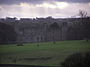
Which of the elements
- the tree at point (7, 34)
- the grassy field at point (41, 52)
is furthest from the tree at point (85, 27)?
the tree at point (7, 34)

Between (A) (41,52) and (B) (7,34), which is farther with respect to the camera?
(B) (7,34)

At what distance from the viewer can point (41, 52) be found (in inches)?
393

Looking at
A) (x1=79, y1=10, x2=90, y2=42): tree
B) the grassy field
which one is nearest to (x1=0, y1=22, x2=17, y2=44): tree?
A: the grassy field

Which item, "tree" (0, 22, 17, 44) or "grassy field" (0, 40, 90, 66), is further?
"tree" (0, 22, 17, 44)

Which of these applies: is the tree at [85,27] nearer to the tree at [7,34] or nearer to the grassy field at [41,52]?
the grassy field at [41,52]

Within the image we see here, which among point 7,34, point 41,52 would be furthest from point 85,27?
point 7,34

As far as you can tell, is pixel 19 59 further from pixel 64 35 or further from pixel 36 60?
pixel 64 35

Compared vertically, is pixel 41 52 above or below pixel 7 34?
A: below

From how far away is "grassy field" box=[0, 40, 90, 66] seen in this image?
9742 millimetres

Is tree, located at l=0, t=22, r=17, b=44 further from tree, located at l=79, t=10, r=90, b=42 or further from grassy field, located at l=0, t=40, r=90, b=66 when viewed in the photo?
tree, located at l=79, t=10, r=90, b=42

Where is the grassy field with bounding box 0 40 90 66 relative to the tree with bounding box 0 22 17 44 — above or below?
→ below

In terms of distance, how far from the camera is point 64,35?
10.0 metres

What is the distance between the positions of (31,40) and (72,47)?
1384mm

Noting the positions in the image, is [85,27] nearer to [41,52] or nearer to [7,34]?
[41,52]
